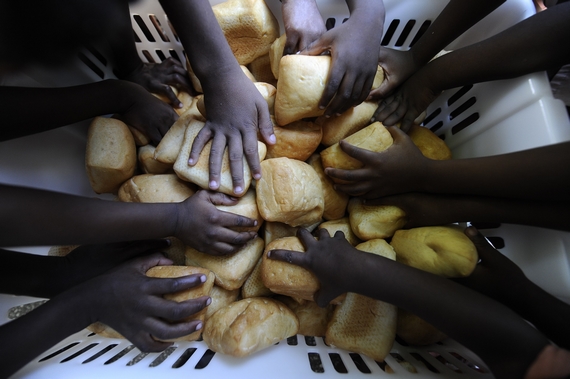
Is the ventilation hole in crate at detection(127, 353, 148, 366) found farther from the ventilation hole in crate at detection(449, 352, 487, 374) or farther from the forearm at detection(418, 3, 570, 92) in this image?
Result: the forearm at detection(418, 3, 570, 92)

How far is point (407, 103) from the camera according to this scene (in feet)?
2.88

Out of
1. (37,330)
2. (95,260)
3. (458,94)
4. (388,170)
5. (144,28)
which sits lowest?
(37,330)

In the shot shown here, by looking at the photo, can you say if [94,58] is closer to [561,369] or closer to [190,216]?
[190,216]

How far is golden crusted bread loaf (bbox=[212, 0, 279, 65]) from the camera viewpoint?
855 mm

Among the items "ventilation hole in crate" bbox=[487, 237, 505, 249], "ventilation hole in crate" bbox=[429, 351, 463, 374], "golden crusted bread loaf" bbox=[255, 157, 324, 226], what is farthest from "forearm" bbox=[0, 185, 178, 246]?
"ventilation hole in crate" bbox=[487, 237, 505, 249]

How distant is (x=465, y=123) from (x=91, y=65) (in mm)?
1127

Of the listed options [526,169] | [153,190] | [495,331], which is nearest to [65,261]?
[153,190]

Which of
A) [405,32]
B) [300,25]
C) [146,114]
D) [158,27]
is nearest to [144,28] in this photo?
[158,27]

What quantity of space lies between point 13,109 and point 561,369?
1158 millimetres

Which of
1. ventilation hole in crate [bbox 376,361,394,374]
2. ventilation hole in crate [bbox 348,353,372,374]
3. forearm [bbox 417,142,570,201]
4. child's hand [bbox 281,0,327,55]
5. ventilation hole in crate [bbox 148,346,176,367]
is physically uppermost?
child's hand [bbox 281,0,327,55]

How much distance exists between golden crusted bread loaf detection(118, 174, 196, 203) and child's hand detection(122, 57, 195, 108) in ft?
0.89

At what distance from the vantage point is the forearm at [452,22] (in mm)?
741

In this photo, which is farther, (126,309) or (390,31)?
(390,31)

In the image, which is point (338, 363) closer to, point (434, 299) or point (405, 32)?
point (434, 299)
